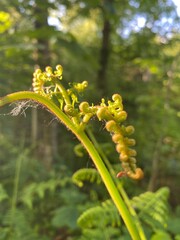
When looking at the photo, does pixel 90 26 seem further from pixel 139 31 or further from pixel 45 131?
pixel 45 131

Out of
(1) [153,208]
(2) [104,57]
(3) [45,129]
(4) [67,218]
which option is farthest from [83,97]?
(1) [153,208]

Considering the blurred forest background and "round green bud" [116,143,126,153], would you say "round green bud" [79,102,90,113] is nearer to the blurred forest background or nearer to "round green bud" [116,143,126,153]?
"round green bud" [116,143,126,153]

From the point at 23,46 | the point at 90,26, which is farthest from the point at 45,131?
the point at 90,26

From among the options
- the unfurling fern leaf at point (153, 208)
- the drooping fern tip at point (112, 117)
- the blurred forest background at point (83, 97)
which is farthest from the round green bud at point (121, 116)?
the blurred forest background at point (83, 97)

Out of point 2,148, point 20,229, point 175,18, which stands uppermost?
point 175,18

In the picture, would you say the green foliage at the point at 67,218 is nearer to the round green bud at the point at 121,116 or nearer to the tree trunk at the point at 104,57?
the round green bud at the point at 121,116

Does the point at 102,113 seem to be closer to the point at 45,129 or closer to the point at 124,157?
the point at 124,157

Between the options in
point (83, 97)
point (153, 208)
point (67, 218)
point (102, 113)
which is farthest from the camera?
point (83, 97)

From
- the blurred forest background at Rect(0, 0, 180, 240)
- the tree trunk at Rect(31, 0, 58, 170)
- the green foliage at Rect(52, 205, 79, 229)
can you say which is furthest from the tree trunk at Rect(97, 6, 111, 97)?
the green foliage at Rect(52, 205, 79, 229)
